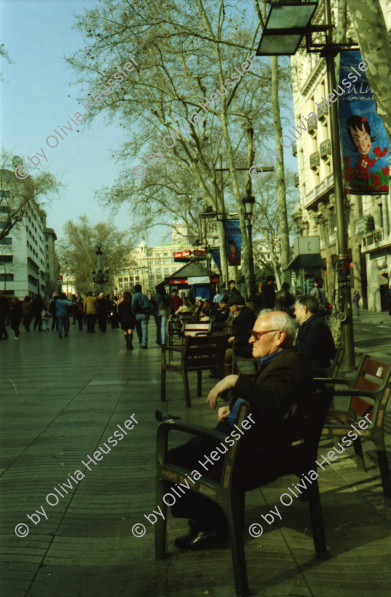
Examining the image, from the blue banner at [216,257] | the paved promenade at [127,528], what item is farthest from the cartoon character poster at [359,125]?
the blue banner at [216,257]

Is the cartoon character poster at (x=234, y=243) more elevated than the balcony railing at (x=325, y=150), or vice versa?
the balcony railing at (x=325, y=150)

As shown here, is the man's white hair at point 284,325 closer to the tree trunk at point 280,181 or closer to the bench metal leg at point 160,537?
the bench metal leg at point 160,537

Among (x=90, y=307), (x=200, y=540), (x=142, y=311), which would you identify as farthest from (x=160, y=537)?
(x=90, y=307)

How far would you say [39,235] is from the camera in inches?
5118

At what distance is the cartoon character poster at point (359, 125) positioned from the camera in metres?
9.46

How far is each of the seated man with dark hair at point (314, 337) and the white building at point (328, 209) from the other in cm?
2638

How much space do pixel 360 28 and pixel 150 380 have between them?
20.6 ft

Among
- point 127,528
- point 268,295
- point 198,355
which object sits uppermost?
point 268,295

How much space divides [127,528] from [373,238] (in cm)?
3630

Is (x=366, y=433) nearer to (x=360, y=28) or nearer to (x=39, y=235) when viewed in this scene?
(x=360, y=28)

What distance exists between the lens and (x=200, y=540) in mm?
3492

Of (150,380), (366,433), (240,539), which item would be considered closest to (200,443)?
(240,539)

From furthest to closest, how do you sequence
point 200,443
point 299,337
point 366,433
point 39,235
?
point 39,235 < point 299,337 < point 366,433 < point 200,443

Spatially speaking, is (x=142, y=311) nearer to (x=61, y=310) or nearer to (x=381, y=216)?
(x=61, y=310)
